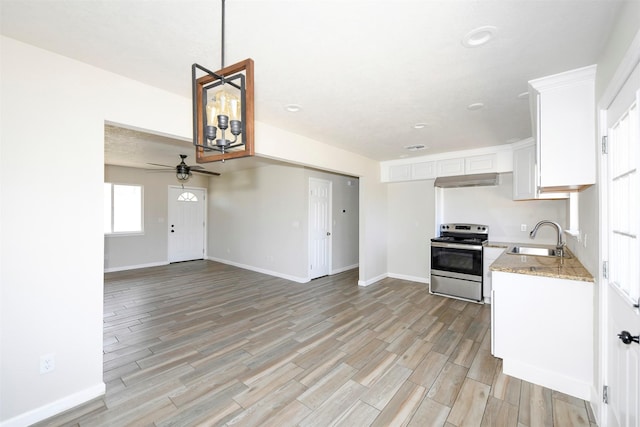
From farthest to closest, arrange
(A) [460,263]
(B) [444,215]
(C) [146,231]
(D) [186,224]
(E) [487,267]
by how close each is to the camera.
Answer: (D) [186,224] → (C) [146,231] → (B) [444,215] → (A) [460,263] → (E) [487,267]

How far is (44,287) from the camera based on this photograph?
6.14 feet

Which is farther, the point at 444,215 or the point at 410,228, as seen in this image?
the point at 410,228

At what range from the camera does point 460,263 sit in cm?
443

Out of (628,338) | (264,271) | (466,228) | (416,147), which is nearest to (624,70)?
(628,338)

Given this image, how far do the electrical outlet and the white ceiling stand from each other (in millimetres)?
2122

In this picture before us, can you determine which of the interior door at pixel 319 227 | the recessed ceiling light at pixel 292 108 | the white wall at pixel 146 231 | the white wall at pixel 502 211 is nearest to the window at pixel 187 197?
the white wall at pixel 146 231

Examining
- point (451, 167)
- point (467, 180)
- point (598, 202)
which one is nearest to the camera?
point (598, 202)

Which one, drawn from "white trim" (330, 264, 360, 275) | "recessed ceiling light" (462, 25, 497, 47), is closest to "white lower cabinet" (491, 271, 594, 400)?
"recessed ceiling light" (462, 25, 497, 47)

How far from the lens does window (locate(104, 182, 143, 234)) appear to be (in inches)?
249

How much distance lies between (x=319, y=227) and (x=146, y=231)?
450cm

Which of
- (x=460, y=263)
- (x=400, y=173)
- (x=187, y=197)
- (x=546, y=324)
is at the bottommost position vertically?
(x=546, y=324)

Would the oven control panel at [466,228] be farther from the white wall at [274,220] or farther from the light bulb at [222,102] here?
the light bulb at [222,102]

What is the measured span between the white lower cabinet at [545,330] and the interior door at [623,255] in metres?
0.52

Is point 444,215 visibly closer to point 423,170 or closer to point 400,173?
point 423,170
